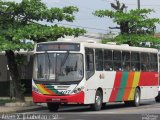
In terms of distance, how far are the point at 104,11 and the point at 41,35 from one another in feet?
57.6

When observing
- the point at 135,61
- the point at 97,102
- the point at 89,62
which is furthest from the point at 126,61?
the point at 89,62

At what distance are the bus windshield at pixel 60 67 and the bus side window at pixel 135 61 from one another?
5743 millimetres

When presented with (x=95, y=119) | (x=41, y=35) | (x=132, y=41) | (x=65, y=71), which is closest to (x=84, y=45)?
(x=65, y=71)

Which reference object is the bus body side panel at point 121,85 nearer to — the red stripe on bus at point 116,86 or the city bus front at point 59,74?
the red stripe on bus at point 116,86

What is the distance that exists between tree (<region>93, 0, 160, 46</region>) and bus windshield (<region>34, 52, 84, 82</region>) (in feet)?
63.5

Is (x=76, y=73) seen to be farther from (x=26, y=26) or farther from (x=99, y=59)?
(x=26, y=26)

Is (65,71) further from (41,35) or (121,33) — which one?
(121,33)

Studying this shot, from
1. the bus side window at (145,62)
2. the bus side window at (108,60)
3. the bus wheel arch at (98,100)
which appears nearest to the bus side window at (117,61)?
the bus side window at (108,60)

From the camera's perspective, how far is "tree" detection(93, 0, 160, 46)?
44.5 m

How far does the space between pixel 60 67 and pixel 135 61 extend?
22.4 ft

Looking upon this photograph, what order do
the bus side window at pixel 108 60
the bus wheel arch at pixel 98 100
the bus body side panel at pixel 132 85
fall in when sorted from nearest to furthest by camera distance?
1. the bus wheel arch at pixel 98 100
2. the bus side window at pixel 108 60
3. the bus body side panel at pixel 132 85

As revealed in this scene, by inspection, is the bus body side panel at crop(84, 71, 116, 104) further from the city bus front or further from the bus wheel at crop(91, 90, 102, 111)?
the city bus front

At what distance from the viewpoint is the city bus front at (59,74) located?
25.1 m

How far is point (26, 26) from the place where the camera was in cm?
2912
